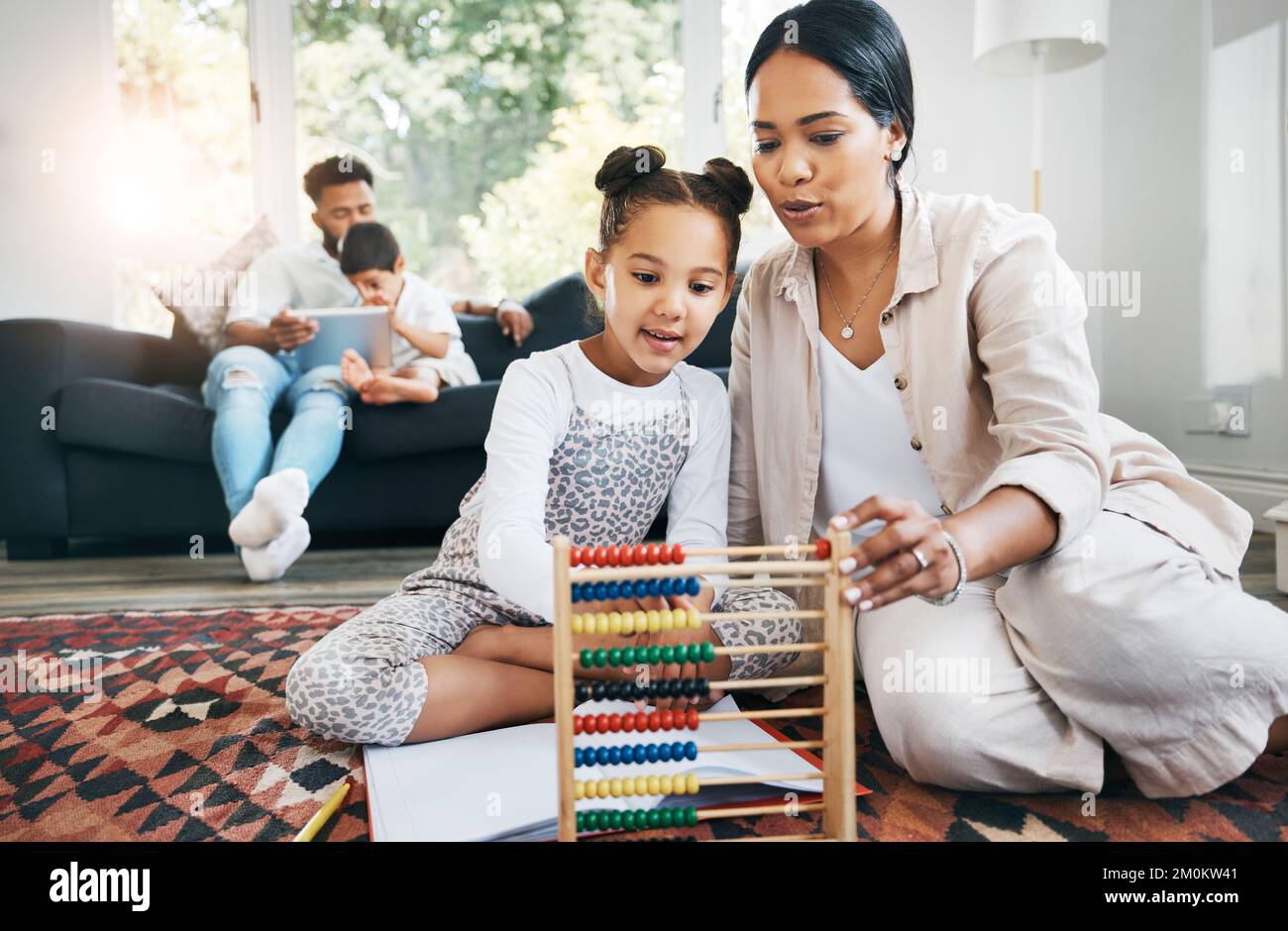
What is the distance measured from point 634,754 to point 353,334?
2246mm

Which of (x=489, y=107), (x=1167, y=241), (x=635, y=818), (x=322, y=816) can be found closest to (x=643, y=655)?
(x=635, y=818)

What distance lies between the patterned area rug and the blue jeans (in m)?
0.96

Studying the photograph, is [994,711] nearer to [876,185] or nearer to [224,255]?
[876,185]

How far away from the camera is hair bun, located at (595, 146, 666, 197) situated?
129 centimetres

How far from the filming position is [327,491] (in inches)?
111

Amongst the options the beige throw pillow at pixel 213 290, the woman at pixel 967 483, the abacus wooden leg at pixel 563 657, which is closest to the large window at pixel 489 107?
the beige throw pillow at pixel 213 290

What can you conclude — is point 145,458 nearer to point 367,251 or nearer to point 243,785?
point 367,251

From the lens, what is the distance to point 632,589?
2.70 ft

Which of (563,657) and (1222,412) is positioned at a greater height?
(1222,412)

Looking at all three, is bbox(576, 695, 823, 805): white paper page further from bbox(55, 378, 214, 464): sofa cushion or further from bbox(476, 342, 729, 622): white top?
bbox(55, 378, 214, 464): sofa cushion

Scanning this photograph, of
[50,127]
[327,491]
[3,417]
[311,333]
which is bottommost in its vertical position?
[327,491]

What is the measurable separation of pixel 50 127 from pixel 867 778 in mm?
4432
